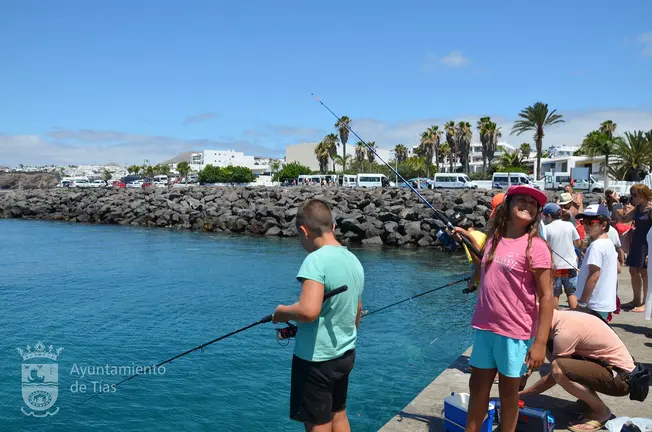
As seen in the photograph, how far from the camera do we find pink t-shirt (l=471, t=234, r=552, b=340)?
10.7 ft

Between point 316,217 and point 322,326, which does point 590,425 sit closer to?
point 322,326

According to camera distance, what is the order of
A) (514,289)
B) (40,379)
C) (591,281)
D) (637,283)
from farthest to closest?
(40,379) < (637,283) < (591,281) < (514,289)

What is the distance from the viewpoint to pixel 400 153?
288 feet

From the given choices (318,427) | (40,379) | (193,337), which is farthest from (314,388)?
(193,337)

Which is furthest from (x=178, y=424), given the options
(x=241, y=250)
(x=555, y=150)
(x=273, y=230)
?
(x=555, y=150)

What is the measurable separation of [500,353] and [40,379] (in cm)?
729

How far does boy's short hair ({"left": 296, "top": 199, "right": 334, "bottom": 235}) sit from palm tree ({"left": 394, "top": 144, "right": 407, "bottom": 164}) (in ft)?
275

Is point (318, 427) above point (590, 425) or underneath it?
above

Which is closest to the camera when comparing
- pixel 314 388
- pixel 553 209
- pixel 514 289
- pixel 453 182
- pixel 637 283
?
pixel 314 388

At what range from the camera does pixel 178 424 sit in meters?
6.45

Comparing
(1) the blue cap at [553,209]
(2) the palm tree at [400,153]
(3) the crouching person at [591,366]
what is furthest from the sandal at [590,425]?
(2) the palm tree at [400,153]

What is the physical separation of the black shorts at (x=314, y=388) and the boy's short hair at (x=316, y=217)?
755 mm

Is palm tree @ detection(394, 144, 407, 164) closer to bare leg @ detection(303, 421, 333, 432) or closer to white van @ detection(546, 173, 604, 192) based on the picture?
white van @ detection(546, 173, 604, 192)

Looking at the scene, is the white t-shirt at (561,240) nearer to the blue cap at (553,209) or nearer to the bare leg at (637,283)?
the blue cap at (553,209)
